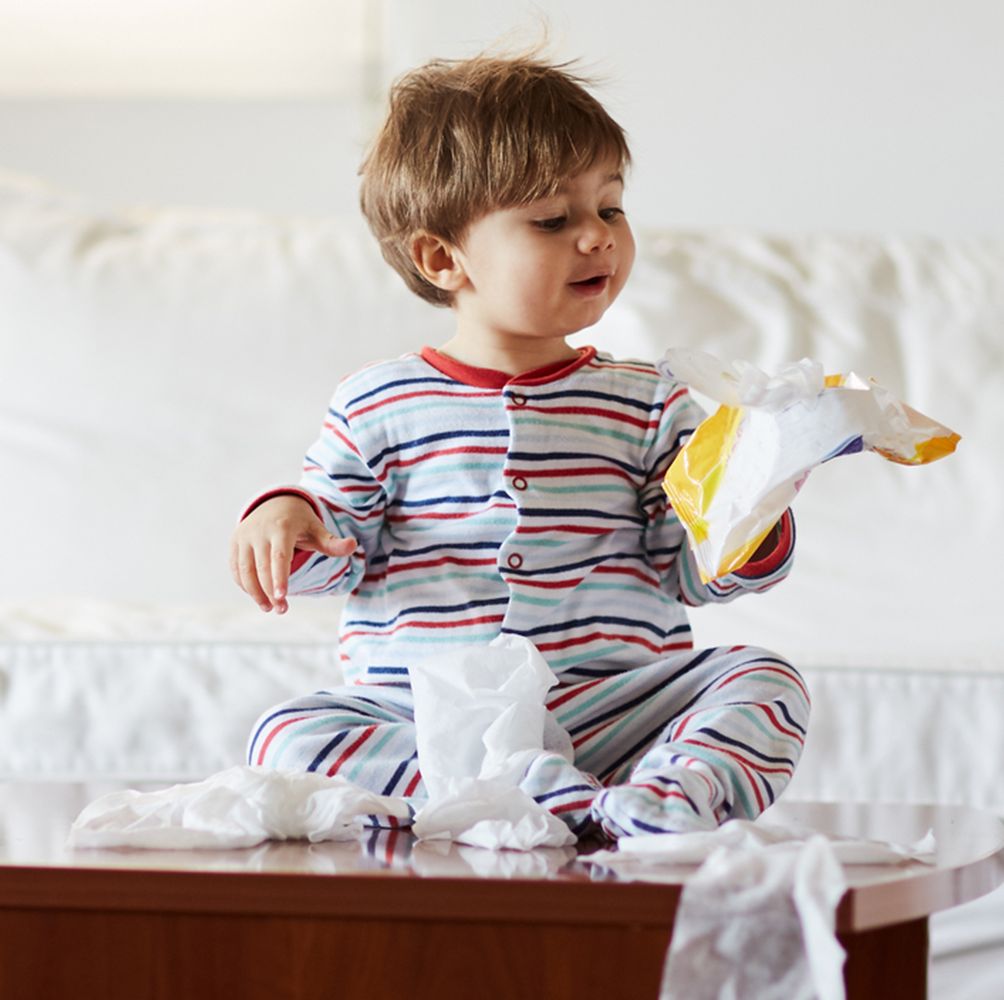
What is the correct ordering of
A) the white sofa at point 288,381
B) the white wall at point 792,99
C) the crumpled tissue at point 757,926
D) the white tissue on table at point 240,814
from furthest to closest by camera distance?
the white wall at point 792,99
the white sofa at point 288,381
the white tissue on table at point 240,814
the crumpled tissue at point 757,926

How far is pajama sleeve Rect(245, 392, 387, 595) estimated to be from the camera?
3.06 ft

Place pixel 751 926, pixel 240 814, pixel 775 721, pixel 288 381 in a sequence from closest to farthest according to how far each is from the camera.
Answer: pixel 751 926
pixel 240 814
pixel 775 721
pixel 288 381

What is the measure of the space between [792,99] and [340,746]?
143 cm

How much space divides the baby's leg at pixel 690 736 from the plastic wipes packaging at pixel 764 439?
73 mm

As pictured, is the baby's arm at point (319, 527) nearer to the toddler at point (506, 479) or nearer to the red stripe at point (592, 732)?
the toddler at point (506, 479)

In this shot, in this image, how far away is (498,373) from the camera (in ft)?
3.19

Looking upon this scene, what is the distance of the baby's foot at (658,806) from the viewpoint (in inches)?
27.9

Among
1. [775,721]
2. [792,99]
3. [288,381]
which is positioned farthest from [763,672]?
[792,99]

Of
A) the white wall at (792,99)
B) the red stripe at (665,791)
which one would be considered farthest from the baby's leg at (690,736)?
the white wall at (792,99)

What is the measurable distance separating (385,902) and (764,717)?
276mm

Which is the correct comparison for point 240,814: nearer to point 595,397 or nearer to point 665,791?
point 665,791

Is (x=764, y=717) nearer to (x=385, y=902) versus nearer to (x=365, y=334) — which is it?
(x=385, y=902)

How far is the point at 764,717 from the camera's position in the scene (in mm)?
813

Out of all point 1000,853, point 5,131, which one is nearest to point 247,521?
point 1000,853
